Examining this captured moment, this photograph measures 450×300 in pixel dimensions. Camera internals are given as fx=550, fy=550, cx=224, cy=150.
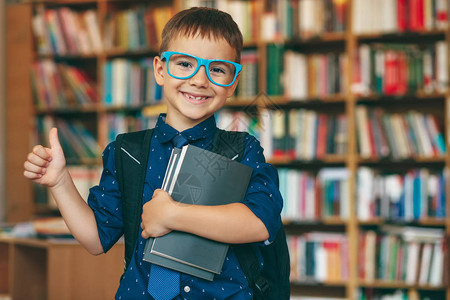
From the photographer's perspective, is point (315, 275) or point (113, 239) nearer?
point (113, 239)

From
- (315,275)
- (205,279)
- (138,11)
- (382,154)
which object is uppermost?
(138,11)

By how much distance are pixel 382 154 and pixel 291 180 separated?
57 centimetres

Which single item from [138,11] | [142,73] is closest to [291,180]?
[142,73]

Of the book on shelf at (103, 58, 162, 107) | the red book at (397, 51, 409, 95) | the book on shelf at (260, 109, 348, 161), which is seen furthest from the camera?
the book on shelf at (103, 58, 162, 107)

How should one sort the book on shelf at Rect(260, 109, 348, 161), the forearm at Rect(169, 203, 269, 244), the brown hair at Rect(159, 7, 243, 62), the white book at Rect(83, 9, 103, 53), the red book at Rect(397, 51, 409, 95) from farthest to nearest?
1. the white book at Rect(83, 9, 103, 53)
2. the book on shelf at Rect(260, 109, 348, 161)
3. the red book at Rect(397, 51, 409, 95)
4. the brown hair at Rect(159, 7, 243, 62)
5. the forearm at Rect(169, 203, 269, 244)

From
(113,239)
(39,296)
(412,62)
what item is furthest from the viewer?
(412,62)

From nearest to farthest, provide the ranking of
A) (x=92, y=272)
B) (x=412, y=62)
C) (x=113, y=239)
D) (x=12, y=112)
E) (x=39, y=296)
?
(x=113, y=239), (x=92, y=272), (x=39, y=296), (x=412, y=62), (x=12, y=112)

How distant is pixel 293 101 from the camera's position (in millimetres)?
3418

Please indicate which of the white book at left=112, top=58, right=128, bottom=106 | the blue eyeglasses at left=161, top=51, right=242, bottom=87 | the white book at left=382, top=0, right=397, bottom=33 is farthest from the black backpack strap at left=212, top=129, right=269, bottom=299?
the white book at left=112, top=58, right=128, bottom=106

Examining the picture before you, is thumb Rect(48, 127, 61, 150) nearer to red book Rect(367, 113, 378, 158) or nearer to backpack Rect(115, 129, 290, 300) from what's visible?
backpack Rect(115, 129, 290, 300)

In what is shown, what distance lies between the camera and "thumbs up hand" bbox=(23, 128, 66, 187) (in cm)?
97

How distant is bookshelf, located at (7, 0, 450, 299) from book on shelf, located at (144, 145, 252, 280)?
219 cm

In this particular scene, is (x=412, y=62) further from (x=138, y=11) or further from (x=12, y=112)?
(x=12, y=112)

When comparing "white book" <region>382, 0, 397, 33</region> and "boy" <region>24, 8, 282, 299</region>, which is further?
"white book" <region>382, 0, 397, 33</region>
